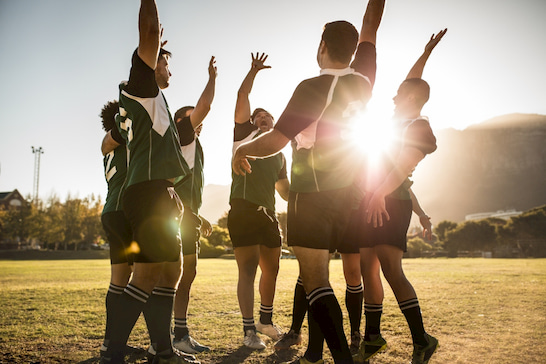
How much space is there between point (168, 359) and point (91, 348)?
1.58m

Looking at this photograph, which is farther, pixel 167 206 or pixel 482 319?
pixel 482 319

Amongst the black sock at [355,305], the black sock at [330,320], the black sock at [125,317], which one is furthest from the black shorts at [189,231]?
the black sock at [330,320]

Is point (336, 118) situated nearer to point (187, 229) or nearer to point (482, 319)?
point (187, 229)

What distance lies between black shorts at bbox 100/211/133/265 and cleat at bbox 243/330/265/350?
1.50 metres

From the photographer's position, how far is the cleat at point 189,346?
12.7 feet

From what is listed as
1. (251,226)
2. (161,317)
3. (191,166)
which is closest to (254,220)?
(251,226)

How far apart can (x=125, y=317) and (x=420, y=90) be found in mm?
3151

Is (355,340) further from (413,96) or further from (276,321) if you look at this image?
(413,96)

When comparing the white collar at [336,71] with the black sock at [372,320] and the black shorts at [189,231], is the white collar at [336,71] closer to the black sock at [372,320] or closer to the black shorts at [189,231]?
the black sock at [372,320]

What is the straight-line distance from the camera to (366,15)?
12.4 feet

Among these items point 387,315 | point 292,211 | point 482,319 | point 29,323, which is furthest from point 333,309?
point 29,323

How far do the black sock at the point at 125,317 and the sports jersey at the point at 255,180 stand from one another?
2231 millimetres

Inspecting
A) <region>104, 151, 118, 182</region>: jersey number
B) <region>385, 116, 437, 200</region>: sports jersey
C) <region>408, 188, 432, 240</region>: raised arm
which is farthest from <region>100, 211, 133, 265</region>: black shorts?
<region>408, 188, 432, 240</region>: raised arm

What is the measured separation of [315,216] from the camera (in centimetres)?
274
